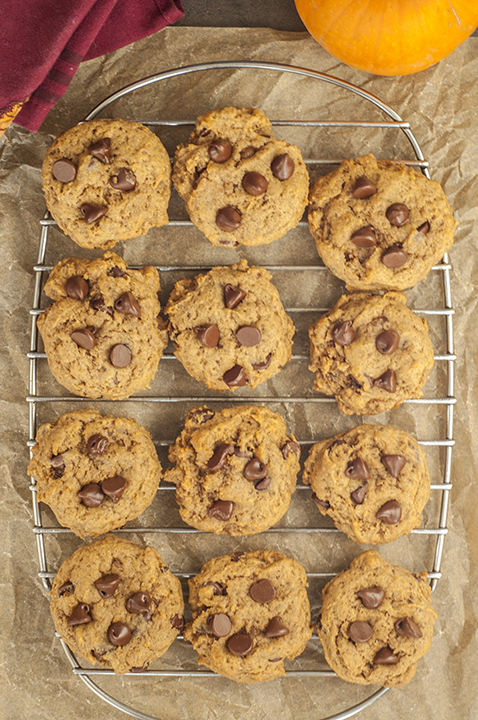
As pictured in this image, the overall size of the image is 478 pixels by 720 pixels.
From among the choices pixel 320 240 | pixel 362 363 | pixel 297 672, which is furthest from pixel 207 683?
pixel 320 240

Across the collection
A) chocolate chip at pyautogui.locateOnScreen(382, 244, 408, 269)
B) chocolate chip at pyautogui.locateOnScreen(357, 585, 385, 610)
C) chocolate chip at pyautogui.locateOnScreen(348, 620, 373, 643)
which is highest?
chocolate chip at pyautogui.locateOnScreen(382, 244, 408, 269)

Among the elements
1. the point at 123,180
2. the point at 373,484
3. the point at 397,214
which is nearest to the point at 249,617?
the point at 373,484

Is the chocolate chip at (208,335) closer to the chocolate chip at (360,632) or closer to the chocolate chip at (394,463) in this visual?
the chocolate chip at (394,463)

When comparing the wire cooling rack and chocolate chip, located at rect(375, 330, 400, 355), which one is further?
the wire cooling rack

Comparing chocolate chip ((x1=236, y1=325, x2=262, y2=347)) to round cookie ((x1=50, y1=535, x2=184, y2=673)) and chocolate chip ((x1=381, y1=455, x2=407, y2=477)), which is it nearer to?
chocolate chip ((x1=381, y1=455, x2=407, y2=477))

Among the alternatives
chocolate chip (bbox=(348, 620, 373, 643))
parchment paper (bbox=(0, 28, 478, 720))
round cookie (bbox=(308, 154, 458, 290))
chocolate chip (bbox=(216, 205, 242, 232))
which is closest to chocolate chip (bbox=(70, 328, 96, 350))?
parchment paper (bbox=(0, 28, 478, 720))

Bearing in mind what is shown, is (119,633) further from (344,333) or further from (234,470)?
(344,333)

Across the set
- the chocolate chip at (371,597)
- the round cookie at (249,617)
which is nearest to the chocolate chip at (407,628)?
the chocolate chip at (371,597)
